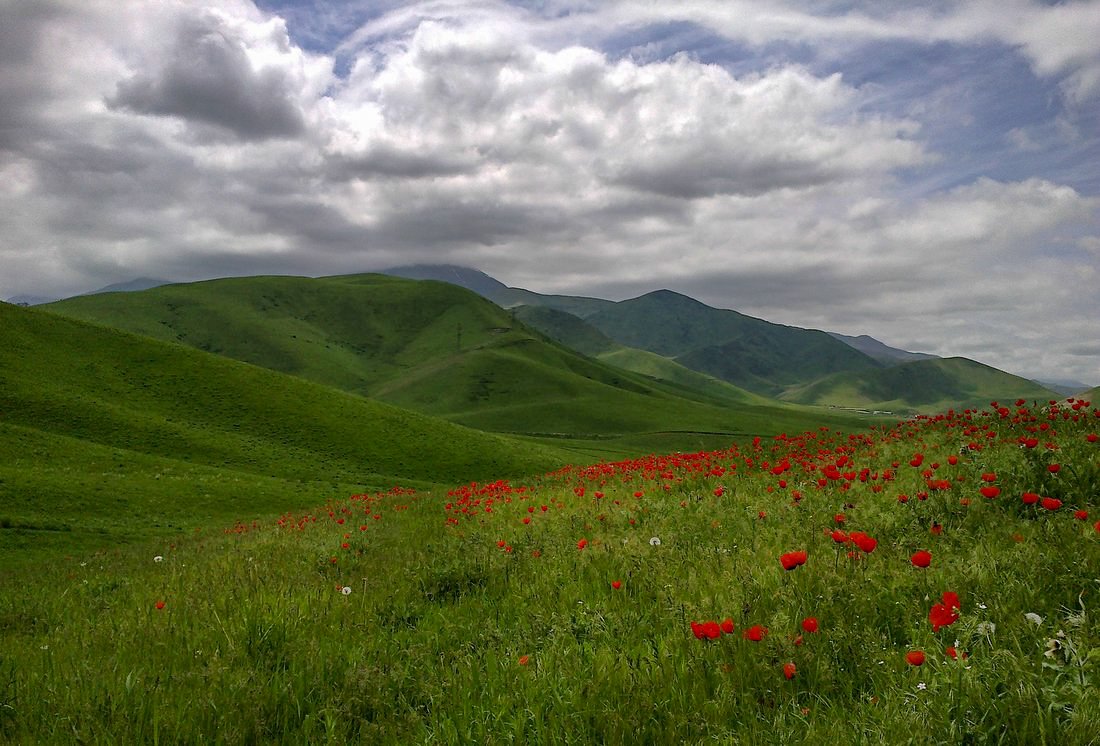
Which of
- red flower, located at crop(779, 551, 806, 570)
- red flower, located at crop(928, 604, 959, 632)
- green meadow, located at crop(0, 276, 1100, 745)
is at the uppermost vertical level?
red flower, located at crop(779, 551, 806, 570)

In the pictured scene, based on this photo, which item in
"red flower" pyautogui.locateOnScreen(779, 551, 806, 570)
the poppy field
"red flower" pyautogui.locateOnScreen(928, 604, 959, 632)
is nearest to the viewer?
"red flower" pyautogui.locateOnScreen(928, 604, 959, 632)

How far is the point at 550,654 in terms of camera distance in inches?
191

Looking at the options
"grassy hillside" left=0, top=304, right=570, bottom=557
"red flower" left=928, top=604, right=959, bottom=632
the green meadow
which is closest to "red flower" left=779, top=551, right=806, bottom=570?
the green meadow

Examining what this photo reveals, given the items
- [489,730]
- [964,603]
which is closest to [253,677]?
[489,730]

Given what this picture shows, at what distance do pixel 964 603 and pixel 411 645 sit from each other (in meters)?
4.97

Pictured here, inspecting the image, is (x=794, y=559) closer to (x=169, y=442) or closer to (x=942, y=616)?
(x=942, y=616)

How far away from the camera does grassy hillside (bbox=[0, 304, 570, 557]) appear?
→ 1337 inches

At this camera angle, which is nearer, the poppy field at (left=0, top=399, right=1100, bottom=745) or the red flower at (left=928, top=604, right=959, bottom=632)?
the red flower at (left=928, top=604, right=959, bottom=632)

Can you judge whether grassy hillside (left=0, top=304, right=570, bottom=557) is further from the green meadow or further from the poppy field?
the poppy field

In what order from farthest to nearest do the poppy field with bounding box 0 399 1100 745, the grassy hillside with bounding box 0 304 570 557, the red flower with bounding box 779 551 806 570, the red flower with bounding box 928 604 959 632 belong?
the grassy hillside with bounding box 0 304 570 557 → the red flower with bounding box 779 551 806 570 → the poppy field with bounding box 0 399 1100 745 → the red flower with bounding box 928 604 959 632

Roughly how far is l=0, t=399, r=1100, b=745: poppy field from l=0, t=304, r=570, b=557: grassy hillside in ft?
89.5

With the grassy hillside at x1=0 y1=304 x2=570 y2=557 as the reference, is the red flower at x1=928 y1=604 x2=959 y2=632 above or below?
above

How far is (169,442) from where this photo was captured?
2128 inches

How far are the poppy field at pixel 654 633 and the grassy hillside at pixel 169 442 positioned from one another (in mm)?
27280
